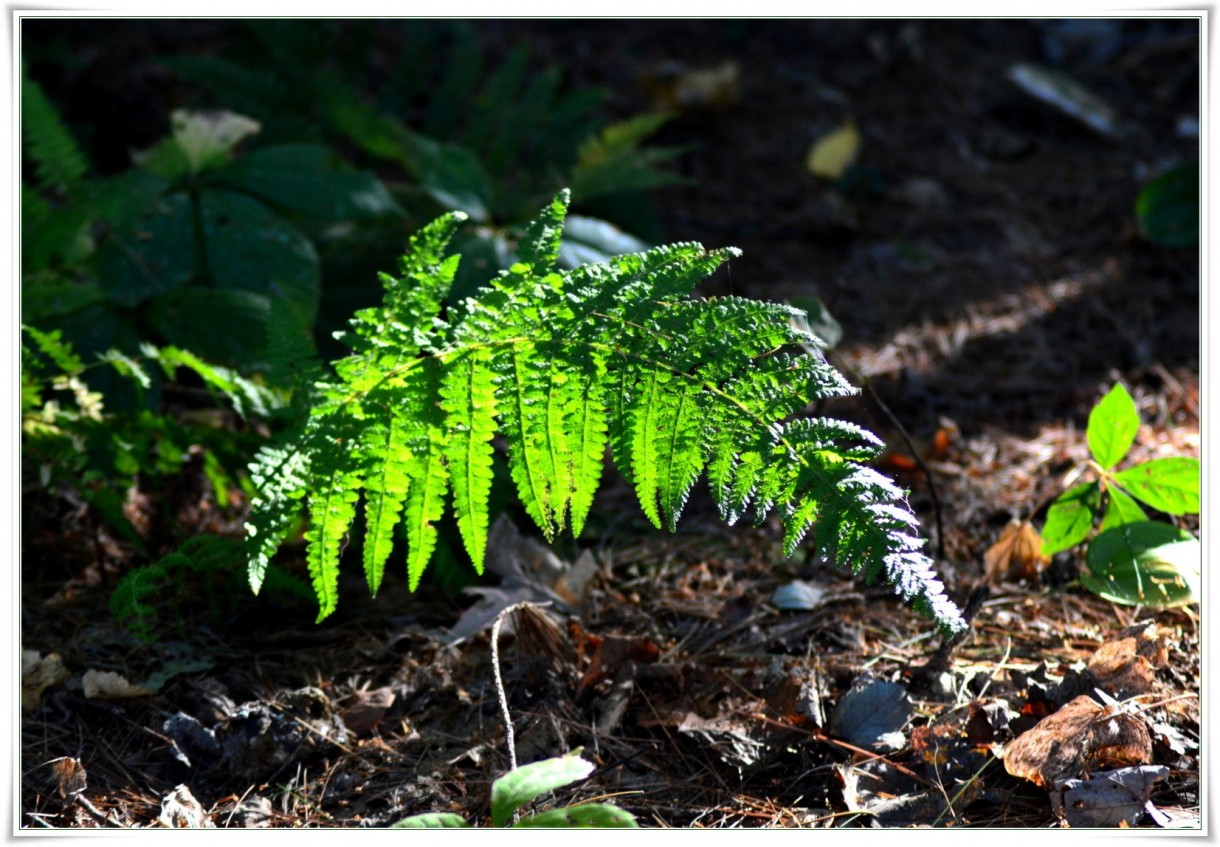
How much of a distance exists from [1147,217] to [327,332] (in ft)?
9.45

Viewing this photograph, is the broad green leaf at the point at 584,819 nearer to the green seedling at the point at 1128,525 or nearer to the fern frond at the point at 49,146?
the green seedling at the point at 1128,525

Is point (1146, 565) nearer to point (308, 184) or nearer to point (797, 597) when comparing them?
point (797, 597)

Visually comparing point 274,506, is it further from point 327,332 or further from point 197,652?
point 327,332

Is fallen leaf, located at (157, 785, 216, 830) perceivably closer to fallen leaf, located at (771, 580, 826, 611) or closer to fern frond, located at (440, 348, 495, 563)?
fern frond, located at (440, 348, 495, 563)

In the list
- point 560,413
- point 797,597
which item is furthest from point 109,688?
point 797,597

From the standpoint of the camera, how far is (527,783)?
1415 mm

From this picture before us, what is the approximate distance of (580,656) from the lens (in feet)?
6.56

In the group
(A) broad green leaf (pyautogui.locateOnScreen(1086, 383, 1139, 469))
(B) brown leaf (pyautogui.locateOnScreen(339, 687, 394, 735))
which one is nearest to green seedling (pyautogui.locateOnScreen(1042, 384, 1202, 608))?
(A) broad green leaf (pyautogui.locateOnScreen(1086, 383, 1139, 469))

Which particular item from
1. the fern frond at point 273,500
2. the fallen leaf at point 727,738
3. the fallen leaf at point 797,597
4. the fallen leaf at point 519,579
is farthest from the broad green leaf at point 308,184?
the fallen leaf at point 727,738

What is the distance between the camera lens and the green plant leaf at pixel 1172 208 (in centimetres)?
363

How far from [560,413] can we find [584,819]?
61 centimetres

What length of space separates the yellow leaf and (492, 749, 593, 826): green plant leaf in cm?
353
